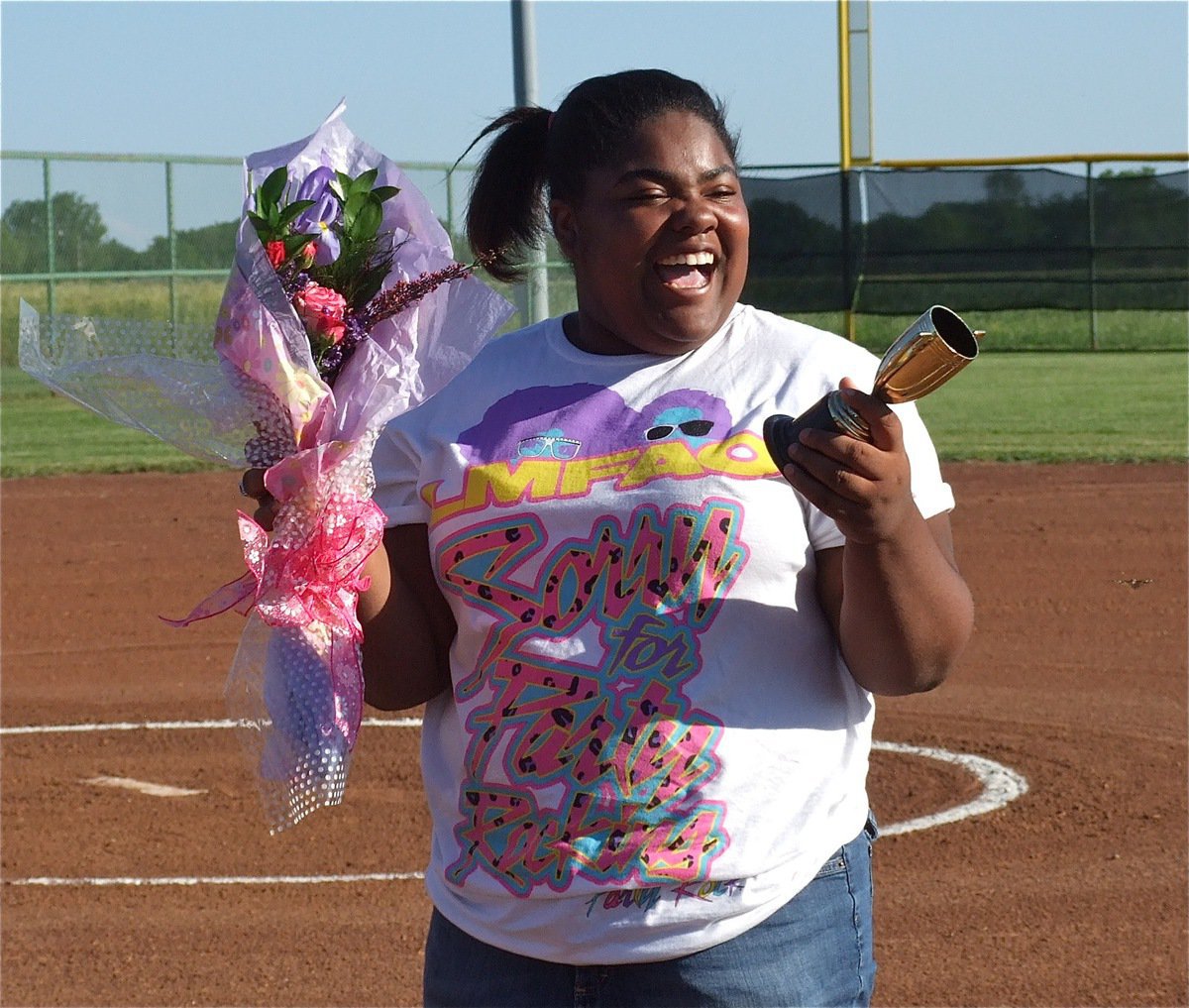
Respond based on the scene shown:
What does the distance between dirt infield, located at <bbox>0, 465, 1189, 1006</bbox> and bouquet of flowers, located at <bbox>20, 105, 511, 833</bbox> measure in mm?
2206

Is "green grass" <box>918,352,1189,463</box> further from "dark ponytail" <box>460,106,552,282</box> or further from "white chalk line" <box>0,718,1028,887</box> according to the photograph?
"dark ponytail" <box>460,106,552,282</box>

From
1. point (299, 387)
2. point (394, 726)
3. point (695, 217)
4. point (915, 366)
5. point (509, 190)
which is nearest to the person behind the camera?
point (915, 366)

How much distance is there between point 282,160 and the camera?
2227mm

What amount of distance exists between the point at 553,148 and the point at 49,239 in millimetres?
16976

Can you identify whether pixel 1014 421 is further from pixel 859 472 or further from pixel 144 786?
pixel 859 472

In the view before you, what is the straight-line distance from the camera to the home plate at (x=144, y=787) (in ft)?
18.7

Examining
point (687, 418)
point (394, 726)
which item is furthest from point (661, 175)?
point (394, 726)

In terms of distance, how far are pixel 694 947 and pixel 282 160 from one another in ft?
3.68

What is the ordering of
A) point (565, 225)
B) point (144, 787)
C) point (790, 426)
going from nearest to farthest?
point (790, 426) < point (565, 225) < point (144, 787)

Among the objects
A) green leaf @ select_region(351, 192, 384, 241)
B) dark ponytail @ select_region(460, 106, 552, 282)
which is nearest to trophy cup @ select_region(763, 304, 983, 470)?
green leaf @ select_region(351, 192, 384, 241)

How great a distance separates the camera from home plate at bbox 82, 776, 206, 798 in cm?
571

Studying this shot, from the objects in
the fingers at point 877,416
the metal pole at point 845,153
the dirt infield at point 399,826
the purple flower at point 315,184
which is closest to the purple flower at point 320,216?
the purple flower at point 315,184

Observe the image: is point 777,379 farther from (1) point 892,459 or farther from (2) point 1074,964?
(2) point 1074,964

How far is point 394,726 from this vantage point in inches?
255
